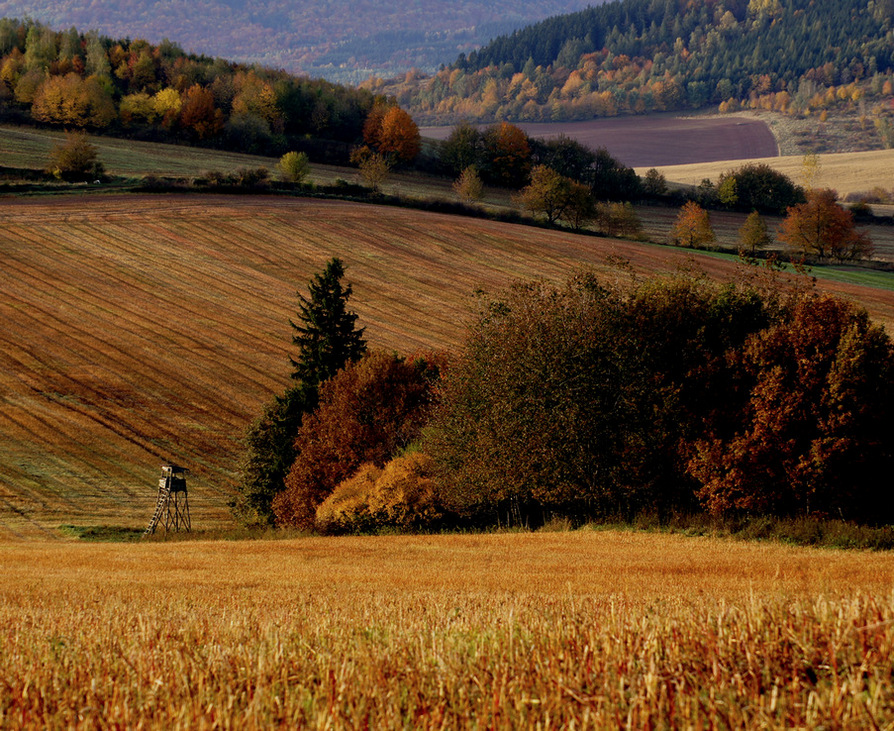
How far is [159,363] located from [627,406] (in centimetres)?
3575

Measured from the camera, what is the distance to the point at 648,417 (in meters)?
32.9

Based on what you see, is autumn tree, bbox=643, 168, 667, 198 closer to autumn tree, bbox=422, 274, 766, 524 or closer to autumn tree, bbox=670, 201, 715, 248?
autumn tree, bbox=670, 201, 715, 248

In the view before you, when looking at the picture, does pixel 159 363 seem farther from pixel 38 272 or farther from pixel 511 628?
pixel 511 628

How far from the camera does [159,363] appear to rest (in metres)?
59.5

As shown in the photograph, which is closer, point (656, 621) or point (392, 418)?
point (656, 621)

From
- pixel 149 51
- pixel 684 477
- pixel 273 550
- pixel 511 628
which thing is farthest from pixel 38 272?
pixel 149 51

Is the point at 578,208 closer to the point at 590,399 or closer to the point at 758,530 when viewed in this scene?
the point at 590,399

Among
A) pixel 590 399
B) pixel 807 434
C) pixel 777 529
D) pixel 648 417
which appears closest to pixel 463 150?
pixel 590 399

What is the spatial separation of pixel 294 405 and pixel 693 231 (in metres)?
64.6

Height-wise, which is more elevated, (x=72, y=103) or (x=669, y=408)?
(x=72, y=103)

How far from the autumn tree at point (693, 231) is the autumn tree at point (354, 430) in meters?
62.7

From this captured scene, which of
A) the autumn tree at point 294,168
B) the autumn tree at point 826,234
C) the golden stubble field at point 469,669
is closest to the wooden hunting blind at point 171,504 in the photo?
the golden stubble field at point 469,669

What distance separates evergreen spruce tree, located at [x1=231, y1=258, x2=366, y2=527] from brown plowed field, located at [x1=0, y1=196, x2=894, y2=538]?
1.96 meters

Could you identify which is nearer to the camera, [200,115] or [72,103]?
[72,103]
